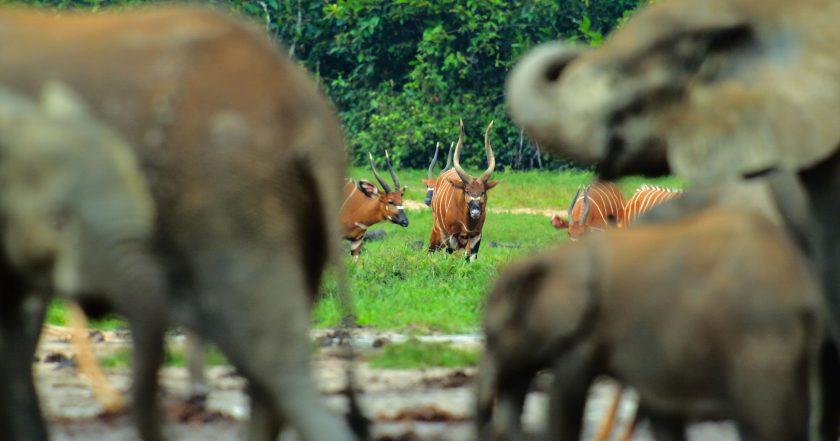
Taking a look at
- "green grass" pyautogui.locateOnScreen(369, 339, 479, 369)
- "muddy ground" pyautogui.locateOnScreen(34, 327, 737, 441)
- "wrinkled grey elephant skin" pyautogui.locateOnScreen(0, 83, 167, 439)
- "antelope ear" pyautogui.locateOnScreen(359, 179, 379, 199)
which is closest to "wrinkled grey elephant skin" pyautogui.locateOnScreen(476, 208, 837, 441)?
"muddy ground" pyautogui.locateOnScreen(34, 327, 737, 441)

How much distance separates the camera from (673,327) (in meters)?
4.87

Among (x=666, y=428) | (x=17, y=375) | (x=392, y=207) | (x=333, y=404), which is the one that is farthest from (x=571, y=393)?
(x=392, y=207)

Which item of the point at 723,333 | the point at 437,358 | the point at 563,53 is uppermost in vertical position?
the point at 563,53

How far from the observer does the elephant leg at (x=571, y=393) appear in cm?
508

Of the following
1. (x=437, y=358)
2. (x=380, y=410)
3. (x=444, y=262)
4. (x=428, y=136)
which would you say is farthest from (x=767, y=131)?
(x=428, y=136)

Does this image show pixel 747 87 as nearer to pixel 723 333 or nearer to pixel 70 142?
pixel 723 333

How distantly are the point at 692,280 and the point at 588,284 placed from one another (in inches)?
Answer: 14.1

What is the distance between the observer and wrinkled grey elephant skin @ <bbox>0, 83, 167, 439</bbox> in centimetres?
425

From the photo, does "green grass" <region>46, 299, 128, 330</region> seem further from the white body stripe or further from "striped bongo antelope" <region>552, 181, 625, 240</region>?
"striped bongo antelope" <region>552, 181, 625, 240</region>

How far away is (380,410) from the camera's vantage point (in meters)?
7.05

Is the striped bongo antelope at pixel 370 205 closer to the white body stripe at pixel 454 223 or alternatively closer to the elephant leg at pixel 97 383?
the white body stripe at pixel 454 223

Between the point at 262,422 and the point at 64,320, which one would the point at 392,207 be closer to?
the point at 64,320

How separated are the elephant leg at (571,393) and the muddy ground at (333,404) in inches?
45.4

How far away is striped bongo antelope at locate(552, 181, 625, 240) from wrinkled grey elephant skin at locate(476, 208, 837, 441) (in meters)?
12.4
